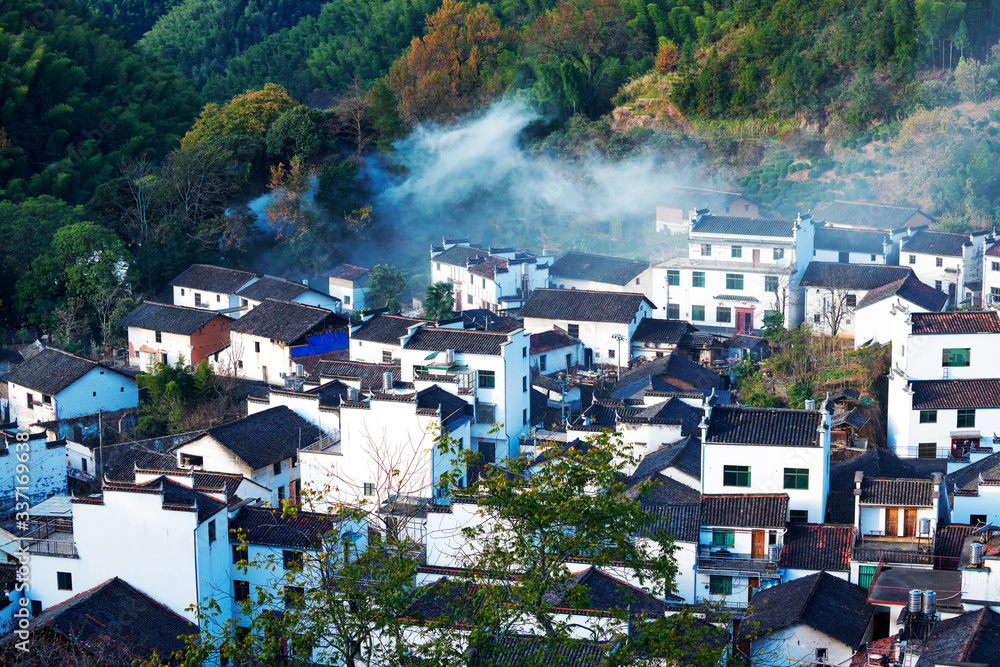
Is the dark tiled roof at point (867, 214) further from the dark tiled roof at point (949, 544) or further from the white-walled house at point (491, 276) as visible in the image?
the dark tiled roof at point (949, 544)

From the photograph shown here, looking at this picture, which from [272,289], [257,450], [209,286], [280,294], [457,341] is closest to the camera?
[257,450]

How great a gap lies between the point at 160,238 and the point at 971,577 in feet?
63.6

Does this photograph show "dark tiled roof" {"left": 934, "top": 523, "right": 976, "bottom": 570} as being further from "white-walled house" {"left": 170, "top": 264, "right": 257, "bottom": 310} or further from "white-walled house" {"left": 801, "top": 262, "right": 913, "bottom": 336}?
"white-walled house" {"left": 170, "top": 264, "right": 257, "bottom": 310}

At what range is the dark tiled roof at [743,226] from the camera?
2255 cm

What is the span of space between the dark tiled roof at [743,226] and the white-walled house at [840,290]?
0.99 metres

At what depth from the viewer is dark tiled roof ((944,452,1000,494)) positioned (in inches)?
542

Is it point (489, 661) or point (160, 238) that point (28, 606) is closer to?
point (489, 661)

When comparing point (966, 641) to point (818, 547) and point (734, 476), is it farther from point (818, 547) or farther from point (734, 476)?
point (734, 476)

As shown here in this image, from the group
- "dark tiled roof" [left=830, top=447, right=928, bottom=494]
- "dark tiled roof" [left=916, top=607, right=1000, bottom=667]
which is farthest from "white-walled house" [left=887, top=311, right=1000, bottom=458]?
"dark tiled roof" [left=916, top=607, right=1000, bottom=667]

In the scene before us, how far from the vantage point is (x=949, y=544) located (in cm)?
1300

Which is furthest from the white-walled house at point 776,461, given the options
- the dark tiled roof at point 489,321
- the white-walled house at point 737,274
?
the white-walled house at point 737,274

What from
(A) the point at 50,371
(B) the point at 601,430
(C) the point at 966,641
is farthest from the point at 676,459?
(A) the point at 50,371

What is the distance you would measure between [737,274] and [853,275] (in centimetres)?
204

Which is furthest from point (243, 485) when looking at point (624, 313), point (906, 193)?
point (906, 193)
